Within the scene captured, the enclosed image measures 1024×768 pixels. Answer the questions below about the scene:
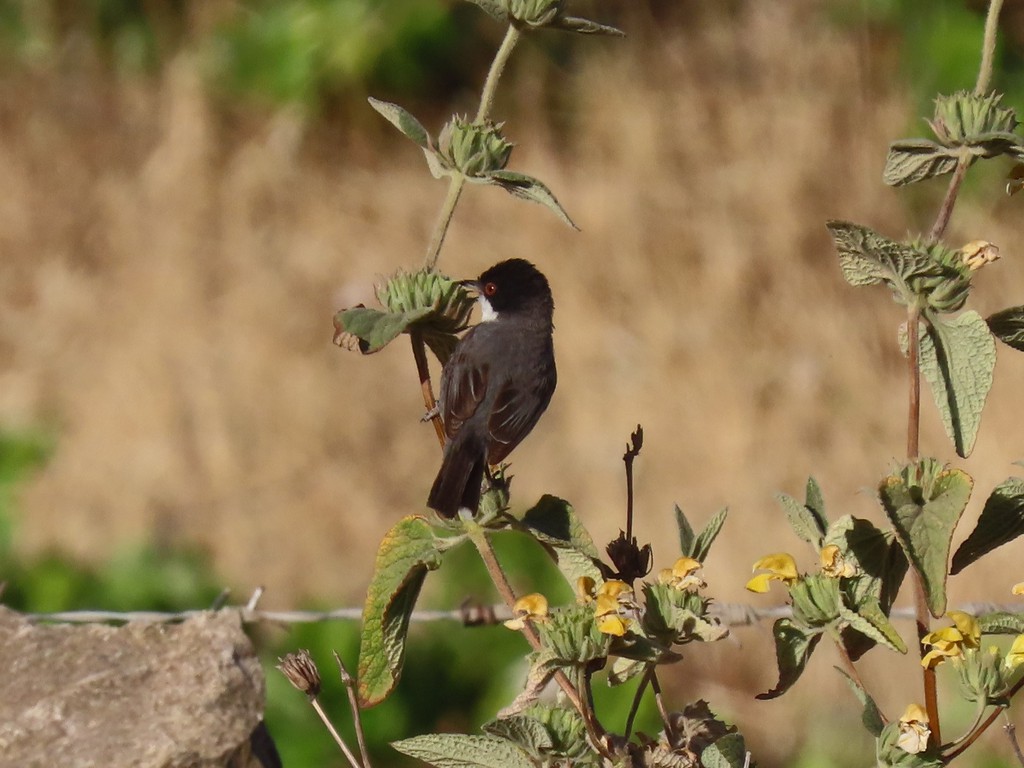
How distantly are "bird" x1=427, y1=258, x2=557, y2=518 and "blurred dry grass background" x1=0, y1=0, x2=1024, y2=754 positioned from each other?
8.93 feet

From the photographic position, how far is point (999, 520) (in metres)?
1.43

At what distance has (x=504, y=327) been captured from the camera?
268 cm

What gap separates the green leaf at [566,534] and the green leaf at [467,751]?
7.5 inches

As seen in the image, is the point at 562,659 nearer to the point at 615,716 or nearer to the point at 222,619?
the point at 222,619

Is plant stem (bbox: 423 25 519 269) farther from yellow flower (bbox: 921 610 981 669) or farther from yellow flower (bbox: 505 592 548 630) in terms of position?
yellow flower (bbox: 921 610 981 669)

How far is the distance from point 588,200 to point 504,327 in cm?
460

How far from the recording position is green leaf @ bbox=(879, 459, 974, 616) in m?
1.30

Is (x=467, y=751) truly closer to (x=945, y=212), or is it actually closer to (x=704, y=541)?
(x=704, y=541)

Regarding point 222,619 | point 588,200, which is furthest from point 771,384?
point 222,619

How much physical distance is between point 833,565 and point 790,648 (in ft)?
0.32

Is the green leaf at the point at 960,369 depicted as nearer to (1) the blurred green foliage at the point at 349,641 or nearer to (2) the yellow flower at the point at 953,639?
(2) the yellow flower at the point at 953,639

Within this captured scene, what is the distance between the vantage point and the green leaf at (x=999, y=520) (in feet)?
4.66

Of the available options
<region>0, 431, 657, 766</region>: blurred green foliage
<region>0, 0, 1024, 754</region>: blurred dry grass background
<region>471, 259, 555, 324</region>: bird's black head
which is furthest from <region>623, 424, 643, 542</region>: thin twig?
<region>0, 0, 1024, 754</region>: blurred dry grass background

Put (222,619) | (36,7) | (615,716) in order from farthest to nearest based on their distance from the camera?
(36,7), (615,716), (222,619)
